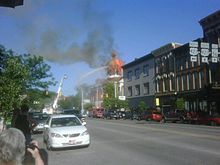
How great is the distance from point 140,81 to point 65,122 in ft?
188

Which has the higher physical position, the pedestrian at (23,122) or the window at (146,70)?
the window at (146,70)

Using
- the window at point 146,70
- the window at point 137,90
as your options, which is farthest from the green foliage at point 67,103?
the window at point 146,70

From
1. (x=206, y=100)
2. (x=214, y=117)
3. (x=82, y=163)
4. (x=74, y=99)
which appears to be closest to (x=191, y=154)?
(x=82, y=163)

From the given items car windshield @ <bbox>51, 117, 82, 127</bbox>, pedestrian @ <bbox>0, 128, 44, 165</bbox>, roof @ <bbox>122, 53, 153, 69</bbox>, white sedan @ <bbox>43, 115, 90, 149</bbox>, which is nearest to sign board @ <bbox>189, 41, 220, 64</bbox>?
car windshield @ <bbox>51, 117, 82, 127</bbox>

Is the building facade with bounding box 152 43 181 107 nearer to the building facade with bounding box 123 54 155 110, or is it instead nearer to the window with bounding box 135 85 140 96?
the building facade with bounding box 123 54 155 110

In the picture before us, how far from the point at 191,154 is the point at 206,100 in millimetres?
39429

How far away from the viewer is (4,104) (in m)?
17.2

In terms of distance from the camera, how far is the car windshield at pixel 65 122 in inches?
770

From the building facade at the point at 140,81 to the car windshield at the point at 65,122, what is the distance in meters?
51.0

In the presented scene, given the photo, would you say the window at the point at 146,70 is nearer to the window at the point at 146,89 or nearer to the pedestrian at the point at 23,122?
the window at the point at 146,89

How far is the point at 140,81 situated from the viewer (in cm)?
7662

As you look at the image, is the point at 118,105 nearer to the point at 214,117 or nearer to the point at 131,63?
the point at 131,63

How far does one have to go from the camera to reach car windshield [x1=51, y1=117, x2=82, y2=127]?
64.1 feet

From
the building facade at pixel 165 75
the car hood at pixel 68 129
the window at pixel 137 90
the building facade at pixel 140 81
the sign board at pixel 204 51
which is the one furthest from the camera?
the window at pixel 137 90
